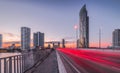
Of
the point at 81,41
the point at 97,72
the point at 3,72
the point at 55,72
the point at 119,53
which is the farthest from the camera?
the point at 81,41

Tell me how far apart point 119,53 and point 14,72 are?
4703cm

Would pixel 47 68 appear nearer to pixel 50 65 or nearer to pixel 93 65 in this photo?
pixel 50 65

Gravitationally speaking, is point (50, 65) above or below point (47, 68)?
below

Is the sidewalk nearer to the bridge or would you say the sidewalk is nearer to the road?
the bridge

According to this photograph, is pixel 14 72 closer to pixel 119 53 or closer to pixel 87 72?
pixel 87 72

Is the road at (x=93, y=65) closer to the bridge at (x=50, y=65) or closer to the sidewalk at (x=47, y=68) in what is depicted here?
the bridge at (x=50, y=65)

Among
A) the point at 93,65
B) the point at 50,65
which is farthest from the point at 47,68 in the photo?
the point at 93,65

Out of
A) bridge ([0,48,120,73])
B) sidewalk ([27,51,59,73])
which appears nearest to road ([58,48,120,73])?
bridge ([0,48,120,73])

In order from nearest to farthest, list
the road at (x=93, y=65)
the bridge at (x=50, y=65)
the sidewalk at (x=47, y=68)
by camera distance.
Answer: the bridge at (x=50, y=65) < the sidewalk at (x=47, y=68) < the road at (x=93, y=65)

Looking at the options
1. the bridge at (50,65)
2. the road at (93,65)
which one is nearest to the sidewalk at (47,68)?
the bridge at (50,65)

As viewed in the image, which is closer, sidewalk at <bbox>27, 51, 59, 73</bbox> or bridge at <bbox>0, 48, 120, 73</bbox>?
bridge at <bbox>0, 48, 120, 73</bbox>

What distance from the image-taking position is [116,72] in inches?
899

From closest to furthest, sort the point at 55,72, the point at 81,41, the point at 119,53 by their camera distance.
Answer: the point at 55,72, the point at 119,53, the point at 81,41

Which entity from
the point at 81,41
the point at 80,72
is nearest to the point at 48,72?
the point at 80,72
